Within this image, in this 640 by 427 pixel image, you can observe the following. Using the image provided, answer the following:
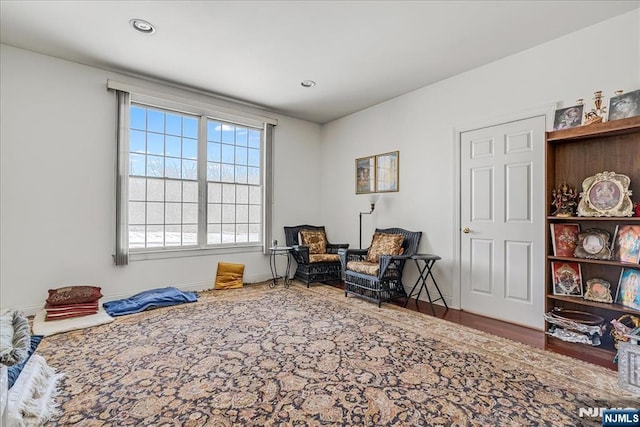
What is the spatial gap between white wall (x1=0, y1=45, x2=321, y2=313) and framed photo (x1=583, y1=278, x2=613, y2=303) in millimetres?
4692

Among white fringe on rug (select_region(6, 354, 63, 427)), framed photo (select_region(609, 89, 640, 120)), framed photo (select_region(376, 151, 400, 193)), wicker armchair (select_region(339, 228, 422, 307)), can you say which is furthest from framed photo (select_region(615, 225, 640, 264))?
white fringe on rug (select_region(6, 354, 63, 427))

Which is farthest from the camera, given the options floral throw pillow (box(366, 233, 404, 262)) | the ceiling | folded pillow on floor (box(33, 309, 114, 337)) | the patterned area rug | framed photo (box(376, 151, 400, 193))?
framed photo (box(376, 151, 400, 193))

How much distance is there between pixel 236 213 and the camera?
16.1 feet

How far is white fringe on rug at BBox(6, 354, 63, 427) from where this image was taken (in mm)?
1536

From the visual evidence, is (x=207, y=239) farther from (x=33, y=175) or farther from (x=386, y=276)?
(x=386, y=276)

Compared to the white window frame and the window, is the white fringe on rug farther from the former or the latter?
the window

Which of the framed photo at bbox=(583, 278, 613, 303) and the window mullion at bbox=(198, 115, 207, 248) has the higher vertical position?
the window mullion at bbox=(198, 115, 207, 248)

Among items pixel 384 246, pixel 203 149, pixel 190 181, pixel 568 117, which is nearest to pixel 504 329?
pixel 384 246

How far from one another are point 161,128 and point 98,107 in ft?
2.39

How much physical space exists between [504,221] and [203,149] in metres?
4.12

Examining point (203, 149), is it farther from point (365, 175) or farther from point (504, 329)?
point (504, 329)

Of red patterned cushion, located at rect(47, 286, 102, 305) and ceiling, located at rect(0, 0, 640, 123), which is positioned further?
red patterned cushion, located at rect(47, 286, 102, 305)

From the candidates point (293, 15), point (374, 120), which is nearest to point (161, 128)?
point (293, 15)

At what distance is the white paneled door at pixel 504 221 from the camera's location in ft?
10.1
